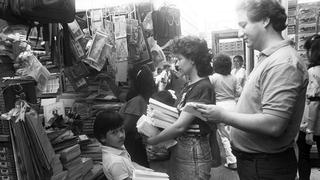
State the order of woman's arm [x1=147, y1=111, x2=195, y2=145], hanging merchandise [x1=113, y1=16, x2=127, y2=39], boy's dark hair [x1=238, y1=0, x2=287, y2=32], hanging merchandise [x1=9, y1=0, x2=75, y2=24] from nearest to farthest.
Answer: boy's dark hair [x1=238, y1=0, x2=287, y2=32] → hanging merchandise [x1=9, y1=0, x2=75, y2=24] → woman's arm [x1=147, y1=111, x2=195, y2=145] → hanging merchandise [x1=113, y1=16, x2=127, y2=39]

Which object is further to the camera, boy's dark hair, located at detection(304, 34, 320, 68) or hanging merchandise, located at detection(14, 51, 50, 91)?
boy's dark hair, located at detection(304, 34, 320, 68)

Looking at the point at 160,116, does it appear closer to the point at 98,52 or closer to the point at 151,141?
the point at 151,141

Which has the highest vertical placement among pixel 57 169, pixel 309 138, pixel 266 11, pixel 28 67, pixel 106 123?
pixel 266 11

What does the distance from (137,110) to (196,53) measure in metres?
0.71

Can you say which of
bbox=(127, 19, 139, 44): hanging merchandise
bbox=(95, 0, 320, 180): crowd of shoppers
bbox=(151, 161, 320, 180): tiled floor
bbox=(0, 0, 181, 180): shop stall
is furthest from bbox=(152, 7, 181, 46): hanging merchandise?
bbox=(151, 161, 320, 180): tiled floor

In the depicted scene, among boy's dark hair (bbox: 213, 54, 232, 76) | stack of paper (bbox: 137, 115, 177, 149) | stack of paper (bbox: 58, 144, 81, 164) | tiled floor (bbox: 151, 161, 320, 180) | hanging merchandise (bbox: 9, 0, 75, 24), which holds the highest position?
hanging merchandise (bbox: 9, 0, 75, 24)

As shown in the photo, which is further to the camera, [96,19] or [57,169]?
[96,19]

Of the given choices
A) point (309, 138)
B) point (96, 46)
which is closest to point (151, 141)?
point (96, 46)

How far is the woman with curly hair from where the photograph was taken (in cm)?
184

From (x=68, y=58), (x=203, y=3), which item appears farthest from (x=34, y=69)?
(x=203, y=3)

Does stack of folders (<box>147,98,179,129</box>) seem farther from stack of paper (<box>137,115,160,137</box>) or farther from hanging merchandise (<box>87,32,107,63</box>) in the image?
hanging merchandise (<box>87,32,107,63</box>)

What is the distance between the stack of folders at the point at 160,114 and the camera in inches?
74.3

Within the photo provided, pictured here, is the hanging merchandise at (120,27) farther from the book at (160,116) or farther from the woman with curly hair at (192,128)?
the book at (160,116)

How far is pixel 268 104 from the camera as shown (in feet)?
4.17
